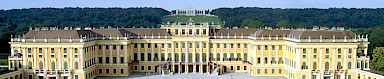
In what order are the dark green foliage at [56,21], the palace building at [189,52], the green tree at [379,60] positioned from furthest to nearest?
the dark green foliage at [56,21]
the green tree at [379,60]
the palace building at [189,52]

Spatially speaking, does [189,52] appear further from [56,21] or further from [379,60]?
[56,21]

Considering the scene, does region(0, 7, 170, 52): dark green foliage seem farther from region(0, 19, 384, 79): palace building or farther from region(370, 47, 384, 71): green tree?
region(370, 47, 384, 71): green tree

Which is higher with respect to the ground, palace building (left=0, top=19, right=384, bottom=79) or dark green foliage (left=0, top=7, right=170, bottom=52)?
dark green foliage (left=0, top=7, right=170, bottom=52)

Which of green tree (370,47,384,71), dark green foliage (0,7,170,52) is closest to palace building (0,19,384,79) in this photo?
green tree (370,47,384,71)

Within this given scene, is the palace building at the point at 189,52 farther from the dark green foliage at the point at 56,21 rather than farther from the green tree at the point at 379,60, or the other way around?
the dark green foliage at the point at 56,21

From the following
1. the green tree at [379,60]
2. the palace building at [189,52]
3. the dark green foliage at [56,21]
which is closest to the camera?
the palace building at [189,52]

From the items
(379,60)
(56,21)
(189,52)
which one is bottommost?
(379,60)

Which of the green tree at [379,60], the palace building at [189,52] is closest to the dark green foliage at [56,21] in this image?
the palace building at [189,52]

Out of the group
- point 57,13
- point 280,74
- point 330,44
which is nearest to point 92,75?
point 280,74

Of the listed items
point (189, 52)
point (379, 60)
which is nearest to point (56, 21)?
point (189, 52)
